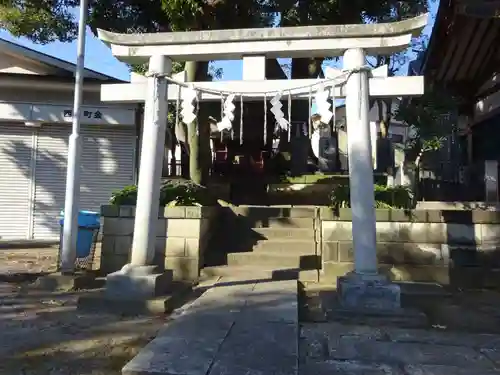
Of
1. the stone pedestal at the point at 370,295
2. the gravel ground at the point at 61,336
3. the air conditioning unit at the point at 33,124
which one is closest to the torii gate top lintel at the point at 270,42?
the stone pedestal at the point at 370,295

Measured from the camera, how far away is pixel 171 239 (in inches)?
332

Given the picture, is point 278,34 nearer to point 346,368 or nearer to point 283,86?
point 283,86

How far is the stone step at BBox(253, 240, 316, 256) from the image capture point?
9.06 meters

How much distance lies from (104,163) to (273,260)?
7054 mm

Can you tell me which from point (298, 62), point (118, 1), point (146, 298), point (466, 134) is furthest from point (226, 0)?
point (466, 134)

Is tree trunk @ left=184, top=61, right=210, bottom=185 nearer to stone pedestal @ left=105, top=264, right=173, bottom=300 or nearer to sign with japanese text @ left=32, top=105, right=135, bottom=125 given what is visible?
sign with japanese text @ left=32, top=105, right=135, bottom=125

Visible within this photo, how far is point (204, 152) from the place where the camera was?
11.3 metres

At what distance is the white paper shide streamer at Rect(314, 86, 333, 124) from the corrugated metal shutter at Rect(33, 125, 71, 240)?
9.45 metres

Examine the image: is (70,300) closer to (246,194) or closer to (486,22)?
(246,194)

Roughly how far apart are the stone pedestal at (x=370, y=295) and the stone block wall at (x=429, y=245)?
2.07 m

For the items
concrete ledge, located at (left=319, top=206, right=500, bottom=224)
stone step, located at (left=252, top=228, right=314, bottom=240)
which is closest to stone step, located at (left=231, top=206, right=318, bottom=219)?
stone step, located at (left=252, top=228, right=314, bottom=240)

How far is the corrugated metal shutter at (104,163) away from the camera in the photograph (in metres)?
13.6

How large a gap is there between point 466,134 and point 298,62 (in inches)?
284

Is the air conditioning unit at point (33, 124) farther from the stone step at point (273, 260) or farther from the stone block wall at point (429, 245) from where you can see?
the stone block wall at point (429, 245)
